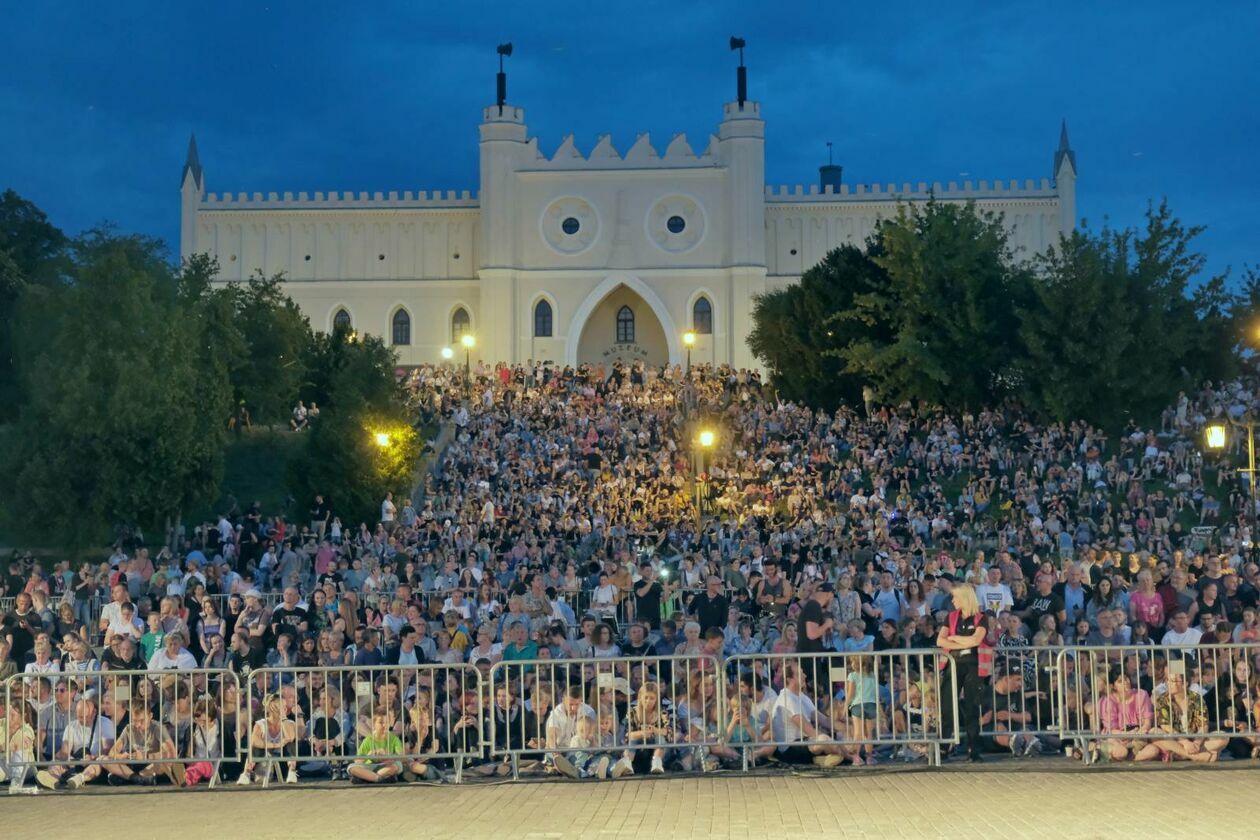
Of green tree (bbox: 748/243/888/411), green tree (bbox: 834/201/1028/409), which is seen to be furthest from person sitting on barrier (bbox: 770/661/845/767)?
green tree (bbox: 748/243/888/411)

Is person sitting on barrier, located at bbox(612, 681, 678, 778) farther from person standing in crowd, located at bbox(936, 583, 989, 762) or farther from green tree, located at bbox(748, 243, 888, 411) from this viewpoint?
green tree, located at bbox(748, 243, 888, 411)

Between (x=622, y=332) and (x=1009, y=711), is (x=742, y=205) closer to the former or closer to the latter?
(x=622, y=332)

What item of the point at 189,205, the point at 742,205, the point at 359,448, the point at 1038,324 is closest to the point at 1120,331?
the point at 1038,324

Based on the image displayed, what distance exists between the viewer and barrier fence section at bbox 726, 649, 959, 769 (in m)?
12.3

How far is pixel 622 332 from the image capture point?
68375mm

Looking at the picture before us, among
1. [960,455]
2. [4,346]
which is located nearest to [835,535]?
[960,455]

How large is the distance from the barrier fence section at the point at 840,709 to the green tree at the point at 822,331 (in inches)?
1316

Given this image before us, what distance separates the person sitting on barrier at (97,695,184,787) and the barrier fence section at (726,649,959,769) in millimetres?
4281

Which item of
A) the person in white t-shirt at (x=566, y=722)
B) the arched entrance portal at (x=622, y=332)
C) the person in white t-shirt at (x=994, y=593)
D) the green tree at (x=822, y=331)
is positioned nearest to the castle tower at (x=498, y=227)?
the arched entrance portal at (x=622, y=332)

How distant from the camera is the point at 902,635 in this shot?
14.4 meters

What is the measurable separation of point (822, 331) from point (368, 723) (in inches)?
1488

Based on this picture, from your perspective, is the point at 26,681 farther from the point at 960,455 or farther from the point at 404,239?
the point at 404,239

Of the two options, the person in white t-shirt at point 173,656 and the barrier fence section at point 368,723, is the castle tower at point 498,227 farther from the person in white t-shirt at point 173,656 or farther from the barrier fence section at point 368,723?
the barrier fence section at point 368,723

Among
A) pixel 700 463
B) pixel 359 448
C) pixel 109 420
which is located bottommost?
pixel 700 463
